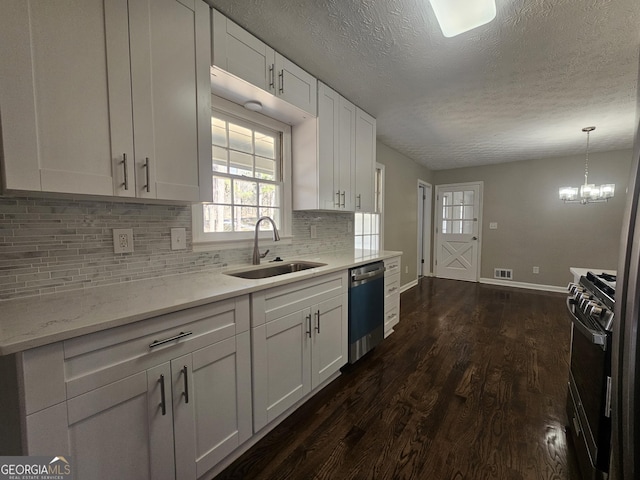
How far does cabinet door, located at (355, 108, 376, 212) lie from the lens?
107 inches

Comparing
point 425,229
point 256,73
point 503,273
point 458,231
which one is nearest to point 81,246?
point 256,73

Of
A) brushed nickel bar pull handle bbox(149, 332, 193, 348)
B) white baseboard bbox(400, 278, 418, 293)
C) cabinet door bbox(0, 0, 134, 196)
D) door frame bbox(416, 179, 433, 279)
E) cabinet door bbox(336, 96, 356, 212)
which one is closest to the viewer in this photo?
cabinet door bbox(0, 0, 134, 196)

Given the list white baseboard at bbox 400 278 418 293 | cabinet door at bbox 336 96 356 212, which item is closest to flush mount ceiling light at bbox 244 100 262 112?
cabinet door at bbox 336 96 356 212

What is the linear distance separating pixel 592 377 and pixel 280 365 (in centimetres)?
146

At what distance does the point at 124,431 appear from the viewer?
0.93m

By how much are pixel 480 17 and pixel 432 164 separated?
4.11 metres

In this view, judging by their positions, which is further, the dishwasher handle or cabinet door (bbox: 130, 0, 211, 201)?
the dishwasher handle

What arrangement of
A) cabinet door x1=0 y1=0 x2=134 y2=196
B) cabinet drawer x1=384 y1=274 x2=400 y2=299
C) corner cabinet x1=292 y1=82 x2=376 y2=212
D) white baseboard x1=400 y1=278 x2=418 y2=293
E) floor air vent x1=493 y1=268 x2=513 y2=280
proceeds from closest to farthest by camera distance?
cabinet door x1=0 y1=0 x2=134 y2=196
corner cabinet x1=292 y1=82 x2=376 y2=212
cabinet drawer x1=384 y1=274 x2=400 y2=299
white baseboard x1=400 y1=278 x2=418 y2=293
floor air vent x1=493 y1=268 x2=513 y2=280

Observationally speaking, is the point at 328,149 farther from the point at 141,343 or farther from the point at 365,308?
the point at 141,343

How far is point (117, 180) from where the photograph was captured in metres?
1.13

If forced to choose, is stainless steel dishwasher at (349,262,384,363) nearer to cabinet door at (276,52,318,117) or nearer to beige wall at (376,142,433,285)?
cabinet door at (276,52,318,117)

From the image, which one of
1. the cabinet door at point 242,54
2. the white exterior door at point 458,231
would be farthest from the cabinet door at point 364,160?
the white exterior door at point 458,231

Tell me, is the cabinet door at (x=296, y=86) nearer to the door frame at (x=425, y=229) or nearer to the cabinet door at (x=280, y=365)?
the cabinet door at (x=280, y=365)

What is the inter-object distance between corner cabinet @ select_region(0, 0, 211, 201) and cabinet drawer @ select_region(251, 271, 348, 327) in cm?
66
